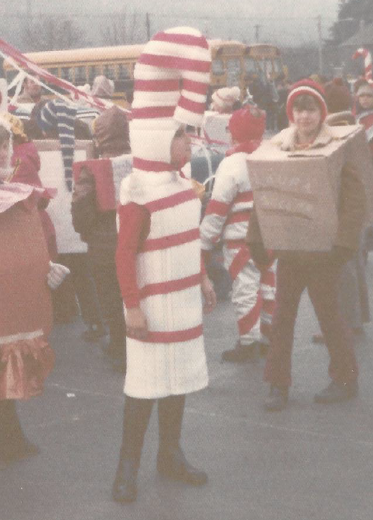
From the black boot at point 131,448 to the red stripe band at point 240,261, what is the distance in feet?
8.73

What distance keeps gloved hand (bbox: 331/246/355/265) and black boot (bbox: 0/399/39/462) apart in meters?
1.93

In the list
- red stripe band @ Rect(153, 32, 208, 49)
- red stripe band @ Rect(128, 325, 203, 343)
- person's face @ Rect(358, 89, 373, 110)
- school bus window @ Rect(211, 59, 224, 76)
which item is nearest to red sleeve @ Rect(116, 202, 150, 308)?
red stripe band @ Rect(128, 325, 203, 343)

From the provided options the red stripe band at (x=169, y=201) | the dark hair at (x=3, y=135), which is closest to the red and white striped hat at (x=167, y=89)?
the red stripe band at (x=169, y=201)

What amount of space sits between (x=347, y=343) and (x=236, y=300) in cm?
136

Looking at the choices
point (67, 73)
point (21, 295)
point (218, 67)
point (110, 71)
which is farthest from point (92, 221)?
point (218, 67)

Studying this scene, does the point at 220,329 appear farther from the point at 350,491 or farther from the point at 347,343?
the point at 350,491

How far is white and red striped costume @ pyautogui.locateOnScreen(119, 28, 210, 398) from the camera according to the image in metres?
4.71

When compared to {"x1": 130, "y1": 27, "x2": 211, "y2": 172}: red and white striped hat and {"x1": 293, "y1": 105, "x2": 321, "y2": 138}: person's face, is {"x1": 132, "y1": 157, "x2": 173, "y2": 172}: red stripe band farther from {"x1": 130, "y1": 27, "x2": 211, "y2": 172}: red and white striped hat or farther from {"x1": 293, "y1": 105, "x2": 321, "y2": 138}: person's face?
Answer: {"x1": 293, "y1": 105, "x2": 321, "y2": 138}: person's face

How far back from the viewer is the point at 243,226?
7363mm

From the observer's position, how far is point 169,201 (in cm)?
475

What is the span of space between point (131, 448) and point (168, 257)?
2.89 ft

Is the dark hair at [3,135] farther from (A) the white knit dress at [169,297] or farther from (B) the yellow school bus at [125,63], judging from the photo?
(B) the yellow school bus at [125,63]

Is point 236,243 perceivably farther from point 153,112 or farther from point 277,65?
point 277,65

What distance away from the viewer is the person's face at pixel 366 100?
34.0 feet
